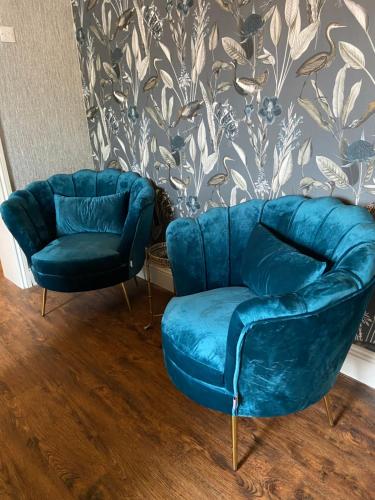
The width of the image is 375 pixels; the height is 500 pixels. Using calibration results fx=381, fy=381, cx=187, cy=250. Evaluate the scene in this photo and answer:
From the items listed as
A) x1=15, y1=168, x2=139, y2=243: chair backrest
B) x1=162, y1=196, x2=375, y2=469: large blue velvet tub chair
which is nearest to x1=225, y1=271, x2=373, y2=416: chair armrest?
x1=162, y1=196, x2=375, y2=469: large blue velvet tub chair

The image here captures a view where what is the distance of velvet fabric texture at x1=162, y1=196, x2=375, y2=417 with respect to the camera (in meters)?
1.08

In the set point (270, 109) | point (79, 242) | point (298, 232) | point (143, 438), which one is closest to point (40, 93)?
point (79, 242)

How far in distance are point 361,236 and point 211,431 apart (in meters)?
0.94

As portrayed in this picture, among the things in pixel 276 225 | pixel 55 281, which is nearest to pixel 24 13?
pixel 55 281

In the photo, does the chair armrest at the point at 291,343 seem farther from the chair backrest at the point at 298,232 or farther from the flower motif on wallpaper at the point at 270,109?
the flower motif on wallpaper at the point at 270,109

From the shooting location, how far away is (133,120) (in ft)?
8.19

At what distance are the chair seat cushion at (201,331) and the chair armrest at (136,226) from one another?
0.70 m

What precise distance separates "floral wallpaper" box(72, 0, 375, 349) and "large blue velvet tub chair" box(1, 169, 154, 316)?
25 cm

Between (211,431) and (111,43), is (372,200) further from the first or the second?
(111,43)

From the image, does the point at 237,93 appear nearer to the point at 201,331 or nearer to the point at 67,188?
the point at 201,331

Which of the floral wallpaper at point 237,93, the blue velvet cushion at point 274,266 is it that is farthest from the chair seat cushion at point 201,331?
the floral wallpaper at point 237,93

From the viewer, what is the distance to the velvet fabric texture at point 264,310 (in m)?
1.08

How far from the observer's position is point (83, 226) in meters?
2.52

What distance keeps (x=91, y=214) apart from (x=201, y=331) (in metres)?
1.40
